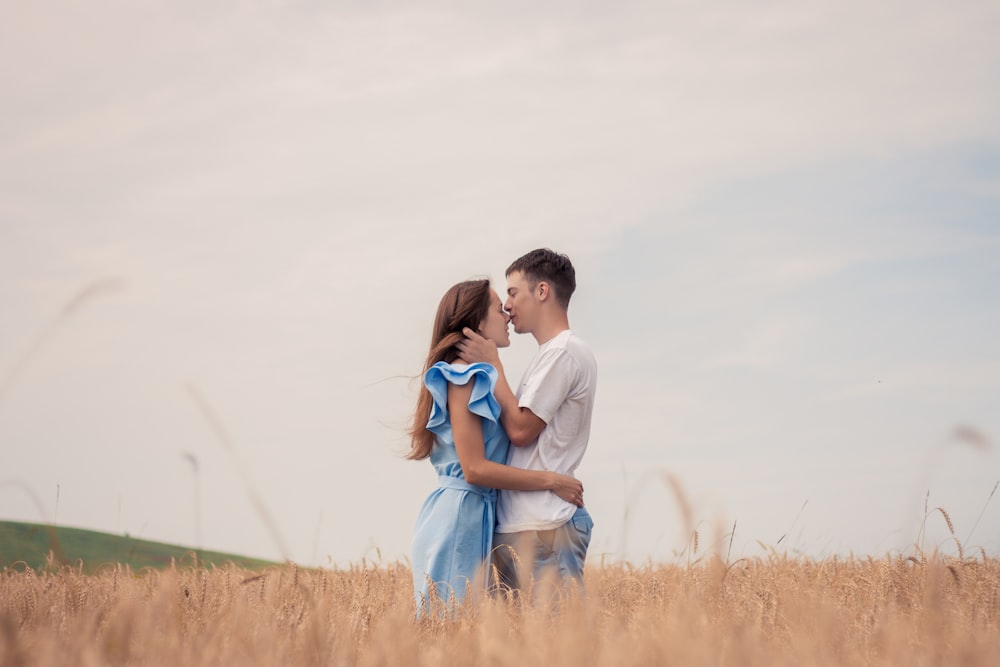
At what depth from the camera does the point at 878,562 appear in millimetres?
6504

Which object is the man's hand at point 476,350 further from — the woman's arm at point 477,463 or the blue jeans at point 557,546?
the blue jeans at point 557,546

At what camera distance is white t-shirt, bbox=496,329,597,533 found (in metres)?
5.21

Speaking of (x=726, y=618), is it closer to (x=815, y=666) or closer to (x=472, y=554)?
(x=815, y=666)

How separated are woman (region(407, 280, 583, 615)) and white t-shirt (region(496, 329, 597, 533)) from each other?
92mm

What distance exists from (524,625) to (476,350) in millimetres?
1827

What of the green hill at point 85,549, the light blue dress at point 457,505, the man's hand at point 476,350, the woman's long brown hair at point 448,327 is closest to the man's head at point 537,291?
the woman's long brown hair at point 448,327

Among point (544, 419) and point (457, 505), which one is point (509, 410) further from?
point (457, 505)

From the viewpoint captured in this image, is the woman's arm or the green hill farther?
the green hill

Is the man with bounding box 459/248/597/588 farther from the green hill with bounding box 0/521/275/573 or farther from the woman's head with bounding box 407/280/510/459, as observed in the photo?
the green hill with bounding box 0/521/275/573

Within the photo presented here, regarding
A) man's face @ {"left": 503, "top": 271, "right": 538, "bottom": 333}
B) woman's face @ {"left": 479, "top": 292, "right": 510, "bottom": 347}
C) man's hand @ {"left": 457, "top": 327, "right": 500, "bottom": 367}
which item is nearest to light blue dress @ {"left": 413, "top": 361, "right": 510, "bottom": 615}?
man's hand @ {"left": 457, "top": 327, "right": 500, "bottom": 367}

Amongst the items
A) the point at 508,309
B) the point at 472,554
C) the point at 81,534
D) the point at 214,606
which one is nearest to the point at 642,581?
the point at 472,554

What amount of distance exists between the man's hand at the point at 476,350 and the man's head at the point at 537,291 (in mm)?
350

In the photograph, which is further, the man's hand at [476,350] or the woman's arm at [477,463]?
the man's hand at [476,350]

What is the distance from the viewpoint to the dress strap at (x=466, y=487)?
5.32 m
